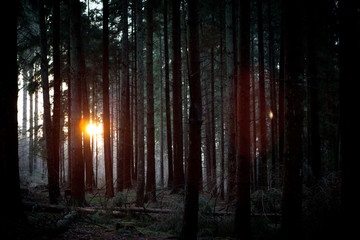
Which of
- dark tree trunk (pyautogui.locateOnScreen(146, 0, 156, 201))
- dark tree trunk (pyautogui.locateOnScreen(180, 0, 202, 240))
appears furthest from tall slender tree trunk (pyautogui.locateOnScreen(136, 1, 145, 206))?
dark tree trunk (pyautogui.locateOnScreen(180, 0, 202, 240))

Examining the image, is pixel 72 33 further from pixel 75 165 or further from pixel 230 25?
pixel 230 25

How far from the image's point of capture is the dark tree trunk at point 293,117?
5.08 m

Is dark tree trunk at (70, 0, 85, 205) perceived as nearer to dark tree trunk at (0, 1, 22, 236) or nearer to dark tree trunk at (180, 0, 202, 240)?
dark tree trunk at (0, 1, 22, 236)

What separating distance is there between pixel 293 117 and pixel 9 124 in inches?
229

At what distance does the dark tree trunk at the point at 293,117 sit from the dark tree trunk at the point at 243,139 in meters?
1.28

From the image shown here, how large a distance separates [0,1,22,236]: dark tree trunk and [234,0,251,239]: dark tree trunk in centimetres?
499

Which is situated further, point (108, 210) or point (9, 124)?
point (108, 210)

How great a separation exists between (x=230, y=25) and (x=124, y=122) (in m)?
7.76

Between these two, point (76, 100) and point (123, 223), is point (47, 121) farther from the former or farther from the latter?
point (123, 223)

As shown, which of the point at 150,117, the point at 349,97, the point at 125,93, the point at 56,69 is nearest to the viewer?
the point at 349,97

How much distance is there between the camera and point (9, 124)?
498 centimetres

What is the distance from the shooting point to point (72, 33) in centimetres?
962

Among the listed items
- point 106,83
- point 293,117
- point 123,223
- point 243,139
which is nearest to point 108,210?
point 123,223

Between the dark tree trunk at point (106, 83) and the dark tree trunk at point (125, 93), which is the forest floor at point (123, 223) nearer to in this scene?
the dark tree trunk at point (106, 83)
